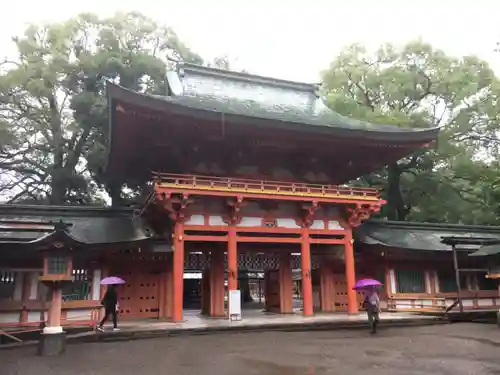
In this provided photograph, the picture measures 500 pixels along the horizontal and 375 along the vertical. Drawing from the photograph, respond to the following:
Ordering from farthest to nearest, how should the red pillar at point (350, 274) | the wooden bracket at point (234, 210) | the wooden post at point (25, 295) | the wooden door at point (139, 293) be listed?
the red pillar at point (350, 274), the wooden door at point (139, 293), the wooden bracket at point (234, 210), the wooden post at point (25, 295)

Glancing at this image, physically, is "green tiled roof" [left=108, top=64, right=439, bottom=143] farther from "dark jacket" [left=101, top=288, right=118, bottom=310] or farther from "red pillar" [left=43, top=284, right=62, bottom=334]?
"red pillar" [left=43, top=284, right=62, bottom=334]

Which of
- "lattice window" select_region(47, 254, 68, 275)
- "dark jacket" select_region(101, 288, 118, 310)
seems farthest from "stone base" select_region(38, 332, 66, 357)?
"dark jacket" select_region(101, 288, 118, 310)

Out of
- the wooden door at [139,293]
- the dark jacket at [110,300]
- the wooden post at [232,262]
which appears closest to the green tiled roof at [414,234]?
Answer: the wooden post at [232,262]

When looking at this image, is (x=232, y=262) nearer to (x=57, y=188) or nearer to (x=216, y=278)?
(x=216, y=278)

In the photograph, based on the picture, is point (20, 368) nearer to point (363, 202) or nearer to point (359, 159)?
point (363, 202)

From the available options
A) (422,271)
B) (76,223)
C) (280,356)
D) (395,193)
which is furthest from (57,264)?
(395,193)

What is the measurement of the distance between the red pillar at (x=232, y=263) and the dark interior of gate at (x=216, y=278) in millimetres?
2240

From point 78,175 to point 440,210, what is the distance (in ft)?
88.0

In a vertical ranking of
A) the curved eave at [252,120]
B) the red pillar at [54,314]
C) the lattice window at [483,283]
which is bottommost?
the red pillar at [54,314]

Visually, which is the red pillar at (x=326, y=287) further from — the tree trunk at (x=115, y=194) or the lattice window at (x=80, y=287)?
the tree trunk at (x=115, y=194)

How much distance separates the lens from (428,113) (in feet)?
107

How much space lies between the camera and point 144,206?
61.0ft

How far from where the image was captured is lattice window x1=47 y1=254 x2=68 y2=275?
11.6m

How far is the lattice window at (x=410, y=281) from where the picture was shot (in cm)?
2131
